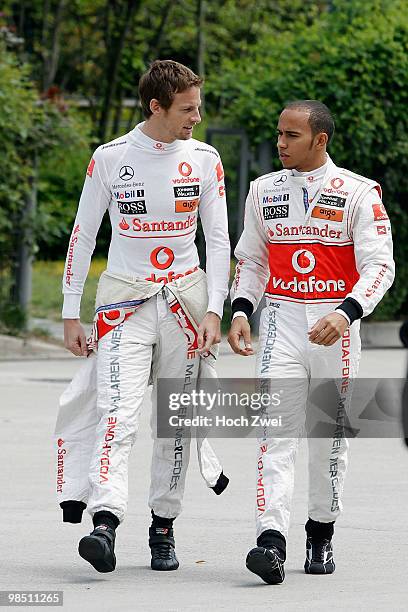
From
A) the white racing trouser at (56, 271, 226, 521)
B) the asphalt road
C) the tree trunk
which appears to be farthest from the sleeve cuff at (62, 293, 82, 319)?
the tree trunk

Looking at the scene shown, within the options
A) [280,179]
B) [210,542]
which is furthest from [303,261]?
[210,542]

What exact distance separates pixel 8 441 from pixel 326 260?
493 centimetres

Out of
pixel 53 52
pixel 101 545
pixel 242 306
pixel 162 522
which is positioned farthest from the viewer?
pixel 53 52

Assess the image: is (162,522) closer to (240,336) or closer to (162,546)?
(162,546)

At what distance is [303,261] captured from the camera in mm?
6227

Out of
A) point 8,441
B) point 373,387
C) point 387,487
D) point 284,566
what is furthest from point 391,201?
point 284,566

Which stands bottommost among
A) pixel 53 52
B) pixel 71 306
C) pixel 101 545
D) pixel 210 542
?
pixel 210 542

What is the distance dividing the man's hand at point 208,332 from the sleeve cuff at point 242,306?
0.15 m

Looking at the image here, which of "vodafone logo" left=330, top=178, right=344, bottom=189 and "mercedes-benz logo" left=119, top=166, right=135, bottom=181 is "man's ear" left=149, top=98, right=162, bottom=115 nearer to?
"mercedes-benz logo" left=119, top=166, right=135, bottom=181

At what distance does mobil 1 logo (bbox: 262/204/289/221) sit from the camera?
20.6 feet

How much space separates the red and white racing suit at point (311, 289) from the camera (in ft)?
20.2

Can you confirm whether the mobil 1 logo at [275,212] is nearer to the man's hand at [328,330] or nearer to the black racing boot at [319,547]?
the man's hand at [328,330]

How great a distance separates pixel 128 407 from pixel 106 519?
0.45m

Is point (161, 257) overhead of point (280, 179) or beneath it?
beneath
